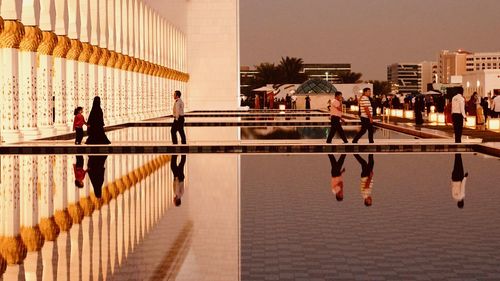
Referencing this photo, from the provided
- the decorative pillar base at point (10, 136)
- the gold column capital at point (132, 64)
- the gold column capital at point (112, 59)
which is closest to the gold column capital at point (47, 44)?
the decorative pillar base at point (10, 136)

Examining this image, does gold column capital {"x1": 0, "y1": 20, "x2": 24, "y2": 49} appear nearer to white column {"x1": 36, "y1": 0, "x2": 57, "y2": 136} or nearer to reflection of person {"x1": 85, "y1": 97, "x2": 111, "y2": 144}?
white column {"x1": 36, "y1": 0, "x2": 57, "y2": 136}

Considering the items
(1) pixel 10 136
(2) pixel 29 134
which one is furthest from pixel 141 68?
(1) pixel 10 136

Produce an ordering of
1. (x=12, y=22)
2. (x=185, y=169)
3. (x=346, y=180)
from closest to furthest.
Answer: (x=346, y=180) < (x=185, y=169) < (x=12, y=22)

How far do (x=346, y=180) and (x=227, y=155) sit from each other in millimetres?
5743

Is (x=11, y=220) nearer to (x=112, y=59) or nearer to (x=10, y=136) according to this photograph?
(x=10, y=136)

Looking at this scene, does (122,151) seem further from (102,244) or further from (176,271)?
(176,271)

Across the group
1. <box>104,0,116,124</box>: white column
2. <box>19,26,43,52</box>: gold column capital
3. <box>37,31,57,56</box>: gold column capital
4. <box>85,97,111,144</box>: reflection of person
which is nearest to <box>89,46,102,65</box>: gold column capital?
<box>104,0,116,124</box>: white column

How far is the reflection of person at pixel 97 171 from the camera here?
454 inches

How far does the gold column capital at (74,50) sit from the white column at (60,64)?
63 cm

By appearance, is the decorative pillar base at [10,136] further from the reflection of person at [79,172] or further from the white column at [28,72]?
the reflection of person at [79,172]

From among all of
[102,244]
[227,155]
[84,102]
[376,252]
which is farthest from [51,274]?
[84,102]

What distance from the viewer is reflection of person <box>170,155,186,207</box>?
10430mm

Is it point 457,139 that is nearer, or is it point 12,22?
point 457,139

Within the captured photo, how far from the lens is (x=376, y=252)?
6871 millimetres
